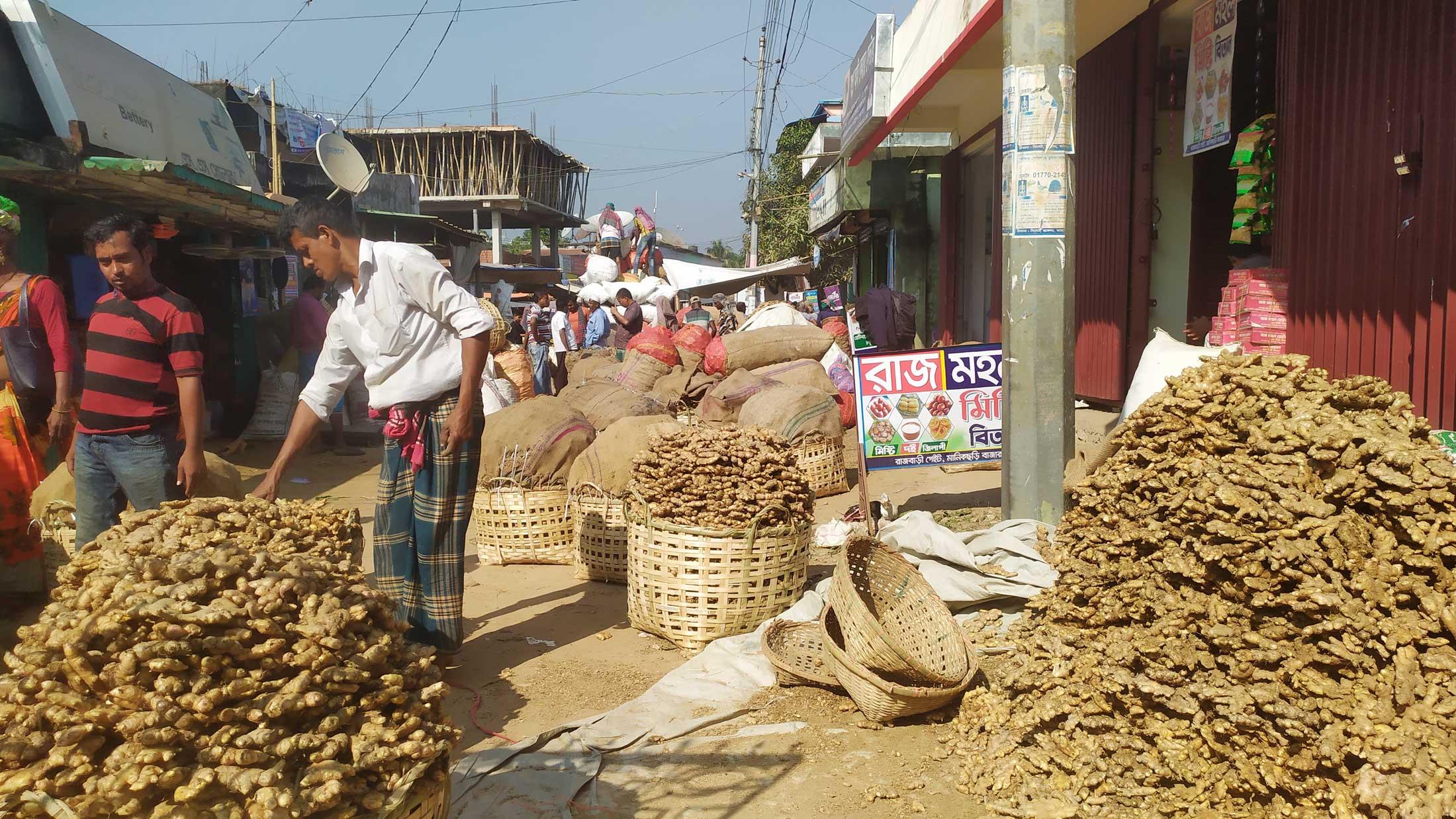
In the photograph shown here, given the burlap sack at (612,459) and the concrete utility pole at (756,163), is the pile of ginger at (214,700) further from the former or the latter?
the concrete utility pole at (756,163)

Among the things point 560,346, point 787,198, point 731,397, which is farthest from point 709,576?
point 787,198

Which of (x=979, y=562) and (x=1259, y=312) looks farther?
(x=1259, y=312)

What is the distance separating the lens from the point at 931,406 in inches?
213

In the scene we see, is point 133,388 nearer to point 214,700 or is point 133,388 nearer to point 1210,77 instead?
point 214,700

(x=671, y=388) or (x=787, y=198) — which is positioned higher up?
(x=787, y=198)

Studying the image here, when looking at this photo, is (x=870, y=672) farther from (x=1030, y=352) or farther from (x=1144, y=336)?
(x=1144, y=336)

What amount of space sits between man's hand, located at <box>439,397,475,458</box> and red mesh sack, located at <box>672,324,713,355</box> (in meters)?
7.47

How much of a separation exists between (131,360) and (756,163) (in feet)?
109

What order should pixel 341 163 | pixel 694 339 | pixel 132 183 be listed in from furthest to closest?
1. pixel 341 163
2. pixel 694 339
3. pixel 132 183

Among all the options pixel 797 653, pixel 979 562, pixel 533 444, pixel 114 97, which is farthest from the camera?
pixel 114 97

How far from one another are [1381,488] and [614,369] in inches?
347

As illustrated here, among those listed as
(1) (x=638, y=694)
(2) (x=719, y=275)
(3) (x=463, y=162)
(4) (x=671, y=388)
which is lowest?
(1) (x=638, y=694)

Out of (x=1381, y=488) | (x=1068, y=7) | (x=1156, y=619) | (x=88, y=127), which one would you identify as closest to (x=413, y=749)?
(x=1156, y=619)

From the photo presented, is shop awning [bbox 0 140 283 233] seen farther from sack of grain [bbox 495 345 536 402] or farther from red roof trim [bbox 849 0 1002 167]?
red roof trim [bbox 849 0 1002 167]
